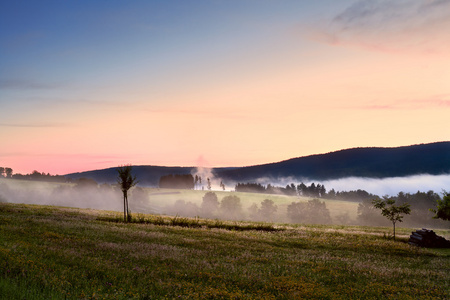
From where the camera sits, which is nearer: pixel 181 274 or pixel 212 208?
pixel 181 274

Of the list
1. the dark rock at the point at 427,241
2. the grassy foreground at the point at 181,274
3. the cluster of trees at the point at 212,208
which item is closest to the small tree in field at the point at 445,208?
the dark rock at the point at 427,241

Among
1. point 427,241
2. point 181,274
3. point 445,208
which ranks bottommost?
point 427,241

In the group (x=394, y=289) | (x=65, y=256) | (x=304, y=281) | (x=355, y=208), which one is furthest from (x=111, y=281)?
(x=355, y=208)

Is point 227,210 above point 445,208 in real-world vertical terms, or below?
below

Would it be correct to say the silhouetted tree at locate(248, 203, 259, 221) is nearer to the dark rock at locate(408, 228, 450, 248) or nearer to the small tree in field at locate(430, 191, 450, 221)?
the small tree in field at locate(430, 191, 450, 221)

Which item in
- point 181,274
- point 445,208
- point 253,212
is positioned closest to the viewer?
point 181,274

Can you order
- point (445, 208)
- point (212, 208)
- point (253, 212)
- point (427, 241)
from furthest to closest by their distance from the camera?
point (212, 208)
point (253, 212)
point (445, 208)
point (427, 241)

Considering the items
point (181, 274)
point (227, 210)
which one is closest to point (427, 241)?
point (181, 274)

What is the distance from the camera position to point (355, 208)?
181m

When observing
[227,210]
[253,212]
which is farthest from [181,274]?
[227,210]

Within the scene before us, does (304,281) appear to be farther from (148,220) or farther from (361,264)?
(148,220)

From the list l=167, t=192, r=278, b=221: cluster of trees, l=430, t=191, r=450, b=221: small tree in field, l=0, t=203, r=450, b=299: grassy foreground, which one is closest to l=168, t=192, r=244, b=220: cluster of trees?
l=167, t=192, r=278, b=221: cluster of trees

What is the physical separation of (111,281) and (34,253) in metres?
5.23

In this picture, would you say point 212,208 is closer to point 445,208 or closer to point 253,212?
point 253,212
